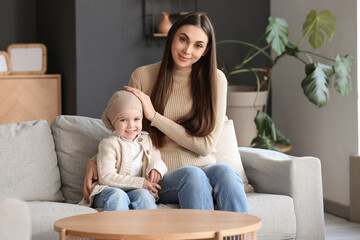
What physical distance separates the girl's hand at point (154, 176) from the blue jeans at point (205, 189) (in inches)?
1.0

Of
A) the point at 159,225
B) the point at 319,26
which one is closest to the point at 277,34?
the point at 319,26

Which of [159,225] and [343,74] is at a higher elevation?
[343,74]

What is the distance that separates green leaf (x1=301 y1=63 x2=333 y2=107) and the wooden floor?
2.67 ft

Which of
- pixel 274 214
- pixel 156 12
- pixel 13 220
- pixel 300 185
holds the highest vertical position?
pixel 156 12

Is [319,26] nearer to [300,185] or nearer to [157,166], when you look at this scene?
[300,185]

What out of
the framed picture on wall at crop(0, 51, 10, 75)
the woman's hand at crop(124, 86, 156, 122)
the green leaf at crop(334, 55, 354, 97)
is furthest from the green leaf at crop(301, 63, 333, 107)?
the framed picture on wall at crop(0, 51, 10, 75)

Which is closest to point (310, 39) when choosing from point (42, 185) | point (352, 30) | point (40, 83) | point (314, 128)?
point (352, 30)

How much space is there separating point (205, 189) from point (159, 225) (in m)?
0.54

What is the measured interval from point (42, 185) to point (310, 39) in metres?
2.47

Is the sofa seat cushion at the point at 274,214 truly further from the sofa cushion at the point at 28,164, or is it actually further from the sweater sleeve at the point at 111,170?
the sofa cushion at the point at 28,164

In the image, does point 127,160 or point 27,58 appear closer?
point 127,160

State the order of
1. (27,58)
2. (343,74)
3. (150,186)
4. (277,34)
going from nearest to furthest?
(150,186), (343,74), (277,34), (27,58)

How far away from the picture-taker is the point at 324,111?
4.74 m

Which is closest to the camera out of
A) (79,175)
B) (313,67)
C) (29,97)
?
(79,175)
